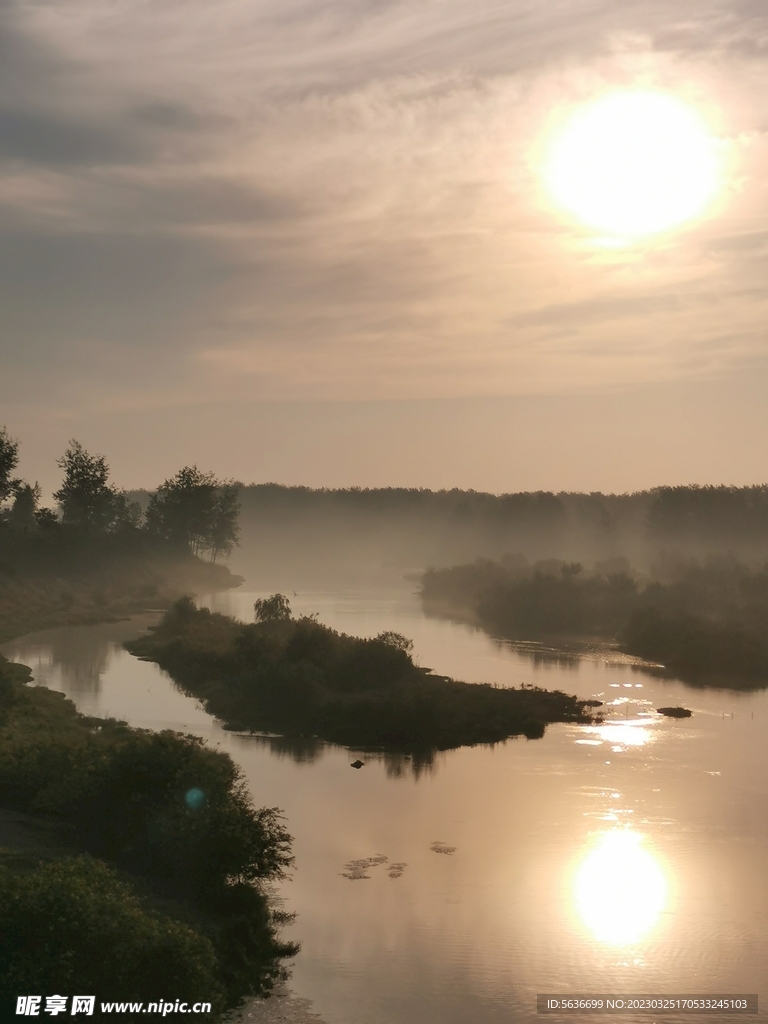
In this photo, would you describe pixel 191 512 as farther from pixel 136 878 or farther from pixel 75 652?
pixel 136 878

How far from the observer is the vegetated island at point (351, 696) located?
48.3m

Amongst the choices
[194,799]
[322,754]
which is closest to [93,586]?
[322,754]

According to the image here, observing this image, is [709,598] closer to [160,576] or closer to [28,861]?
[160,576]

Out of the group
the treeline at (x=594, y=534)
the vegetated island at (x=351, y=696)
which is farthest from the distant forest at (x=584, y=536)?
the vegetated island at (x=351, y=696)

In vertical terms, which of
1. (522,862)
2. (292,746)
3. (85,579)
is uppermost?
(85,579)

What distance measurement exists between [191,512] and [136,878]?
109 metres

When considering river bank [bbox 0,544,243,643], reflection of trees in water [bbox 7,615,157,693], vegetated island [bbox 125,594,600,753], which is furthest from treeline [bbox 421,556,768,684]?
reflection of trees in water [bbox 7,615,157,693]

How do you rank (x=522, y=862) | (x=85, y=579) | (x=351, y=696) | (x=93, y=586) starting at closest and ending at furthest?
(x=522, y=862) < (x=351, y=696) < (x=93, y=586) < (x=85, y=579)

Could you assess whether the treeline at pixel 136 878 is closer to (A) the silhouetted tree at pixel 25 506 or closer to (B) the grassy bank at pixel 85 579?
(B) the grassy bank at pixel 85 579

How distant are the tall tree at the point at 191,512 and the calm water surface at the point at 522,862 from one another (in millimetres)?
76266

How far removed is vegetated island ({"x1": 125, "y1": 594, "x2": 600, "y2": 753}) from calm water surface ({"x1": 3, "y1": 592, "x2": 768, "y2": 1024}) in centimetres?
199

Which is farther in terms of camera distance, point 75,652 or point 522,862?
point 75,652

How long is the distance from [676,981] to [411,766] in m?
20.5

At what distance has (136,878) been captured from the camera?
25.0 meters
